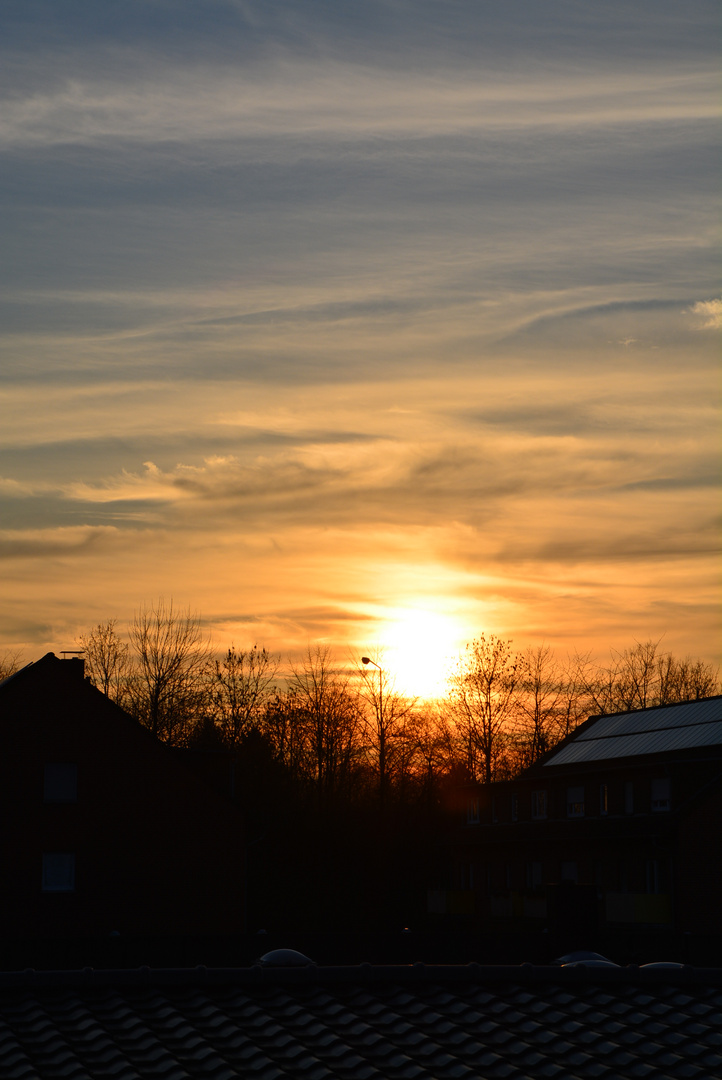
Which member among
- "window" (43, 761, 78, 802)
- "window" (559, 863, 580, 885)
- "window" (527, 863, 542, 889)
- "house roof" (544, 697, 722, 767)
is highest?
"house roof" (544, 697, 722, 767)

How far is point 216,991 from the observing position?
37.1 ft

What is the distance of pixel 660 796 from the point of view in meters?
43.7

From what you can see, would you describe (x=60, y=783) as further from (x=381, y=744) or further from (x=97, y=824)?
(x=381, y=744)

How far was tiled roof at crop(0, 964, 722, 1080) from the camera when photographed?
30.5 ft

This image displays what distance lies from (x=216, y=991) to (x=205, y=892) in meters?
32.1

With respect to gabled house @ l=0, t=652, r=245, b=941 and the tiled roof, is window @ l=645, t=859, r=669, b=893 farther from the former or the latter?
the tiled roof

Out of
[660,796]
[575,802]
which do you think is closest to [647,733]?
[575,802]

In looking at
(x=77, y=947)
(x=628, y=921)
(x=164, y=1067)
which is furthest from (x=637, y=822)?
(x=164, y=1067)

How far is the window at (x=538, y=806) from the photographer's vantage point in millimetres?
52281

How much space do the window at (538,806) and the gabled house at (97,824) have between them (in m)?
16.1

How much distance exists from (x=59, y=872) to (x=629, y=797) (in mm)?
22005

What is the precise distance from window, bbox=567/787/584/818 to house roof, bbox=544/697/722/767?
4.81 feet

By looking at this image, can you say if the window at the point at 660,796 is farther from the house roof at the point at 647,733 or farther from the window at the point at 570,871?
the window at the point at 570,871

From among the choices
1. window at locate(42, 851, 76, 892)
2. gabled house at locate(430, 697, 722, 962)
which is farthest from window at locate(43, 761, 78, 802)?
gabled house at locate(430, 697, 722, 962)
